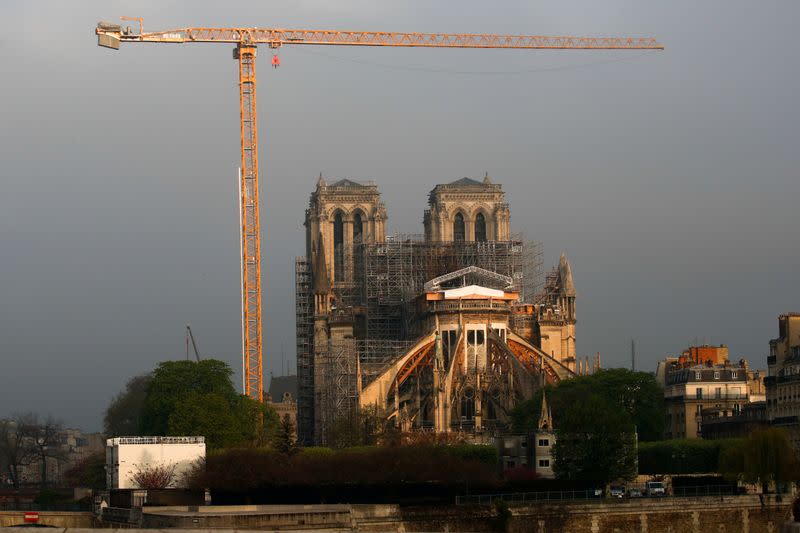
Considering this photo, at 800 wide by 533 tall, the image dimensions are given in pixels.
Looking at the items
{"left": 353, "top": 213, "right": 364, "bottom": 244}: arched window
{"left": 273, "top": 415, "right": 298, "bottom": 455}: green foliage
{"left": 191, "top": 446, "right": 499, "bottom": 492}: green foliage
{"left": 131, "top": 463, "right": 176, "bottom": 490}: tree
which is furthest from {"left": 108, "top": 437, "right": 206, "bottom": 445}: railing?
{"left": 353, "top": 213, "right": 364, "bottom": 244}: arched window

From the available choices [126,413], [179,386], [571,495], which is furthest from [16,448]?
[571,495]

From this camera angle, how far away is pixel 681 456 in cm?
9719

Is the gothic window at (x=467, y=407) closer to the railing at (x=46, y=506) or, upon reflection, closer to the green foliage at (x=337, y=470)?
the railing at (x=46, y=506)

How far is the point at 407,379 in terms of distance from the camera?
128000 mm

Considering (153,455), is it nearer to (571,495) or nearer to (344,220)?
(571,495)

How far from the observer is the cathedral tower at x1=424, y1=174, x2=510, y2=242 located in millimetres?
144250

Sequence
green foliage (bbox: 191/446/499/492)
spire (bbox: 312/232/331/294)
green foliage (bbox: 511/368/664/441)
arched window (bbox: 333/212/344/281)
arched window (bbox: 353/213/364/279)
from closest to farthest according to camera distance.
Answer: green foliage (bbox: 191/446/499/492) → green foliage (bbox: 511/368/664/441) → spire (bbox: 312/232/331/294) → arched window (bbox: 353/213/364/279) → arched window (bbox: 333/212/344/281)

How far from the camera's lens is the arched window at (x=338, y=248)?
146 m

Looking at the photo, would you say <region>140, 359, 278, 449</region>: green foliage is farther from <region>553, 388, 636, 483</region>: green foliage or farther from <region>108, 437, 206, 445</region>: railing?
<region>553, 388, 636, 483</region>: green foliage

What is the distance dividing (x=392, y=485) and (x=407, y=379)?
1935 inches

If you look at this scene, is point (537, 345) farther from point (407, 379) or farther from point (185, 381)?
point (185, 381)

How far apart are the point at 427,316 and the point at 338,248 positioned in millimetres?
18364

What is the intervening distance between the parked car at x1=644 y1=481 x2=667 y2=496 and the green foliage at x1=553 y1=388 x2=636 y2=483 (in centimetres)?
Result: 108

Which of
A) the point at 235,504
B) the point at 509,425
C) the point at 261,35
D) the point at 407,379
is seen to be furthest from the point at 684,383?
the point at 235,504
